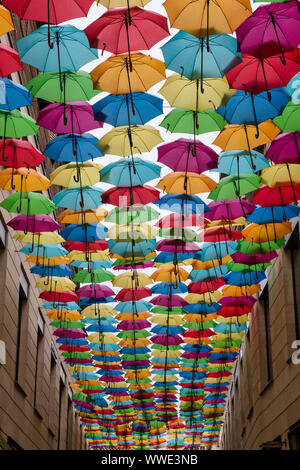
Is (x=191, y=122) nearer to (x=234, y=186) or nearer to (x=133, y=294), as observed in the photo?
(x=234, y=186)

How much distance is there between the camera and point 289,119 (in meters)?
10.3

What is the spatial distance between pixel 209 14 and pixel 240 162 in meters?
3.90

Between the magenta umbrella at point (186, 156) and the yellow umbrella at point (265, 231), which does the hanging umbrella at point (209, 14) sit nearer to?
the magenta umbrella at point (186, 156)

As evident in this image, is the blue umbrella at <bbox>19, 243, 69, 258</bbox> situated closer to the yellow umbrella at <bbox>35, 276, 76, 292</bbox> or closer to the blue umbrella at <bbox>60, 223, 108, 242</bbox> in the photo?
the blue umbrella at <bbox>60, 223, 108, 242</bbox>

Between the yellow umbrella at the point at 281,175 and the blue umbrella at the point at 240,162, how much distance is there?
15 centimetres

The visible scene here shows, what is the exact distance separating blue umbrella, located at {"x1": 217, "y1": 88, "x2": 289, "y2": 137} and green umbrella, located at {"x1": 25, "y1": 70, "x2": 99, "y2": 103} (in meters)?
2.23

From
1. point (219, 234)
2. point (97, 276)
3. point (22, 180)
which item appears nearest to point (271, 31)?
point (22, 180)

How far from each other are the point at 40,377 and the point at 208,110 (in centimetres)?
1378

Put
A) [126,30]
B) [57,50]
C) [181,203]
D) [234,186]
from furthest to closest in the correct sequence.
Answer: [181,203] < [234,186] < [57,50] < [126,30]

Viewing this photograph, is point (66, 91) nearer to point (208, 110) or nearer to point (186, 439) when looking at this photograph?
point (208, 110)

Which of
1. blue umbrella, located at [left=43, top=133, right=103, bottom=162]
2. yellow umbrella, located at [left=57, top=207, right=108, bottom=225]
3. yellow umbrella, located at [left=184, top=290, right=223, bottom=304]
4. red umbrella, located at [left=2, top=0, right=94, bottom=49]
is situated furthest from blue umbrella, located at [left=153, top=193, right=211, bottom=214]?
yellow umbrella, located at [left=184, top=290, right=223, bottom=304]

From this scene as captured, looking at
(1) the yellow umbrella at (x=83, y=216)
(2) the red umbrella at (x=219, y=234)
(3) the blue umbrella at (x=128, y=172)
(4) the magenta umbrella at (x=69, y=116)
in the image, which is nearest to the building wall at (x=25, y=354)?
(1) the yellow umbrella at (x=83, y=216)

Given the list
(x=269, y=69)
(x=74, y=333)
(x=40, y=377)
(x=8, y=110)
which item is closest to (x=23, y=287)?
(x=74, y=333)

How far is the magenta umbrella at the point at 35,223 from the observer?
13.8 m
